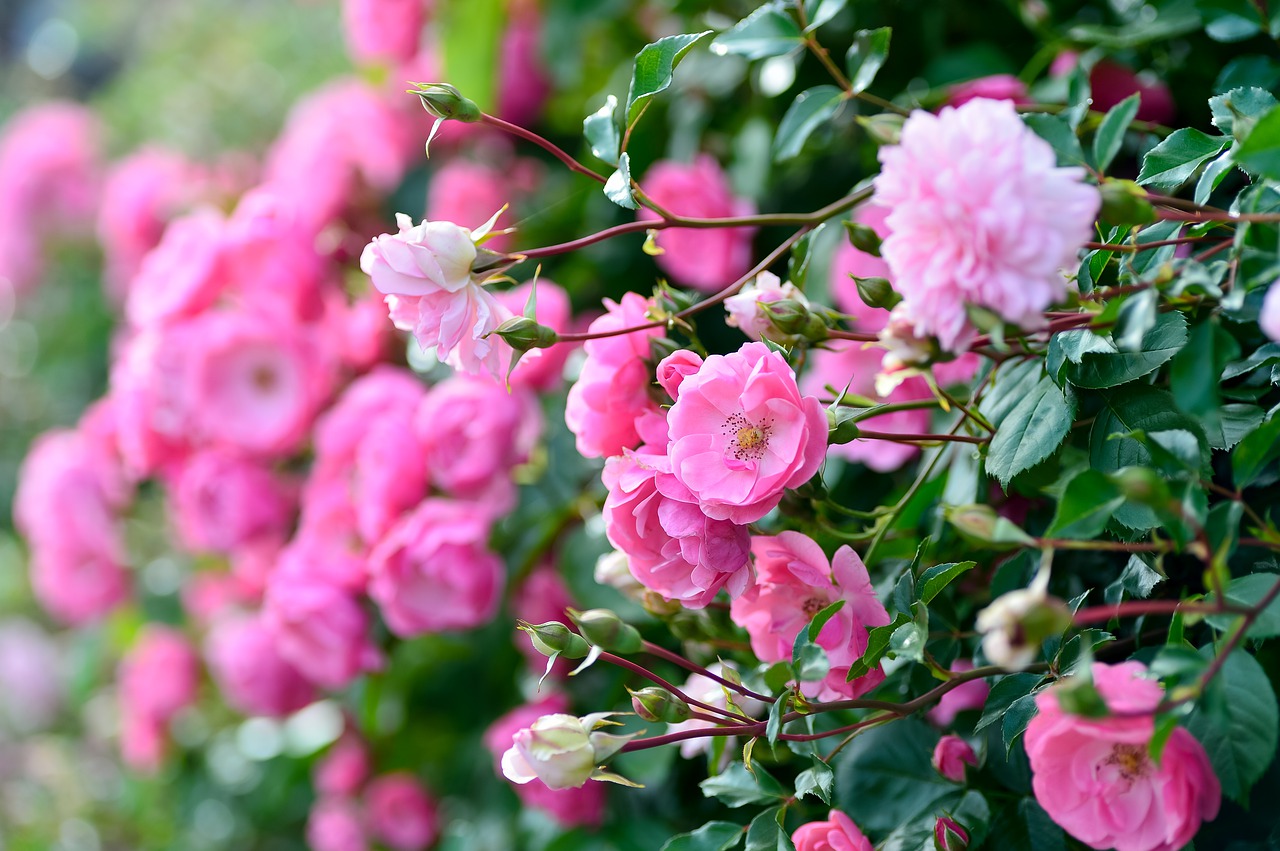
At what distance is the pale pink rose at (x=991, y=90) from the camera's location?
52 centimetres

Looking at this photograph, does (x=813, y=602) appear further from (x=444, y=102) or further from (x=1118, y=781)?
(x=444, y=102)

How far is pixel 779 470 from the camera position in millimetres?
312

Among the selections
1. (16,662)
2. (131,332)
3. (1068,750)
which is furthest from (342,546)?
(16,662)

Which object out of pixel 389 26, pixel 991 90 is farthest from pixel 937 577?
pixel 389 26

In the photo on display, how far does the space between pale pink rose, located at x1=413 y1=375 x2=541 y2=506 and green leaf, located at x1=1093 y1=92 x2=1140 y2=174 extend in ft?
1.17

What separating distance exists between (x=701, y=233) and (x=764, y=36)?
0.24 m

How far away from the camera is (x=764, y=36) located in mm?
427

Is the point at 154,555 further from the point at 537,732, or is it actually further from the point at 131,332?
the point at 537,732

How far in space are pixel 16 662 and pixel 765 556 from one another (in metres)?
1.45

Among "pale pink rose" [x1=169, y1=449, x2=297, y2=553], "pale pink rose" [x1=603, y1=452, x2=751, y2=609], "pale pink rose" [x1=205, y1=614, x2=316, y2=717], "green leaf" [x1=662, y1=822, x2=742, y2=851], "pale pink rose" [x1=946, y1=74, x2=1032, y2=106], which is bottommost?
"pale pink rose" [x1=205, y1=614, x2=316, y2=717]

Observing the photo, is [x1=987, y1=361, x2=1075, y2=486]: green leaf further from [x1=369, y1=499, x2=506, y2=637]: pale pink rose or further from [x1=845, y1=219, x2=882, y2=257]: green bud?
[x1=369, y1=499, x2=506, y2=637]: pale pink rose

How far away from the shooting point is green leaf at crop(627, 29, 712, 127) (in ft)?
1.21

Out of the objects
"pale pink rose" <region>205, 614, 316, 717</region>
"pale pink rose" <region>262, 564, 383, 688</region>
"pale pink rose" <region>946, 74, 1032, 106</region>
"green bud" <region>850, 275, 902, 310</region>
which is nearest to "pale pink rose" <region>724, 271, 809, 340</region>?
"green bud" <region>850, 275, 902, 310</region>

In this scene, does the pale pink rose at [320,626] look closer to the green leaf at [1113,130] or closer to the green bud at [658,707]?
the green bud at [658,707]
